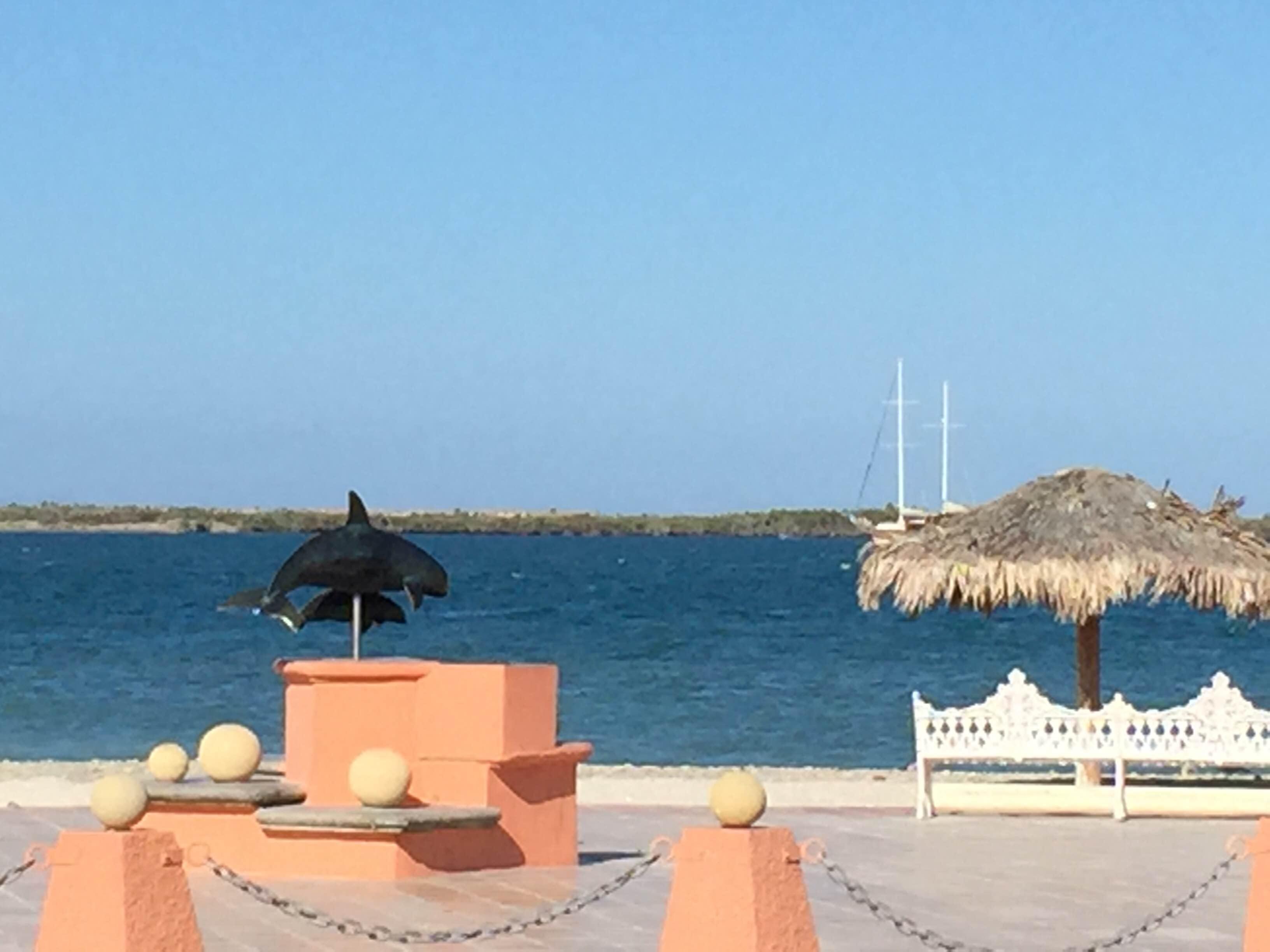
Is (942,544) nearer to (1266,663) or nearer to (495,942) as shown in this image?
(495,942)

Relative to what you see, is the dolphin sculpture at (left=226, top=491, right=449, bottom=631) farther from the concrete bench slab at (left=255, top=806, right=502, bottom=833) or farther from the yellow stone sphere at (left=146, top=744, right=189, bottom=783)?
the concrete bench slab at (left=255, top=806, right=502, bottom=833)

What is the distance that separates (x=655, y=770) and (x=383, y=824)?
40.5ft

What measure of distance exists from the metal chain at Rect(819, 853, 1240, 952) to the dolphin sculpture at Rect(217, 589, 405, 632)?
383 centimetres

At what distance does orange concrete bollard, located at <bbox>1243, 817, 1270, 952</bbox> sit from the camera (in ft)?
33.0

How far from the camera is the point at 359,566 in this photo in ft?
48.2

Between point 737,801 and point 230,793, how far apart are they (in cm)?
477

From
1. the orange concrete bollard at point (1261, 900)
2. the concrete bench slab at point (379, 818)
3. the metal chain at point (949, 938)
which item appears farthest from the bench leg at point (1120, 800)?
the orange concrete bollard at point (1261, 900)

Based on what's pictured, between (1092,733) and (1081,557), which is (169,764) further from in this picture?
(1081,557)

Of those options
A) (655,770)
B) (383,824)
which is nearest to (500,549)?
(655,770)

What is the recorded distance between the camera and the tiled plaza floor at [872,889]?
1125 centimetres

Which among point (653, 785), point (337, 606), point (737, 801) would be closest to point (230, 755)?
point (337, 606)

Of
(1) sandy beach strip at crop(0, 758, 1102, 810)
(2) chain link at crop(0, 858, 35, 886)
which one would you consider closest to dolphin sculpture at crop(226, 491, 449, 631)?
(1) sandy beach strip at crop(0, 758, 1102, 810)

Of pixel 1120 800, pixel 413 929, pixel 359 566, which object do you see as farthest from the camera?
pixel 1120 800

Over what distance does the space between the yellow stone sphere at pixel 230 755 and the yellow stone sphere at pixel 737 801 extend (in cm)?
508
